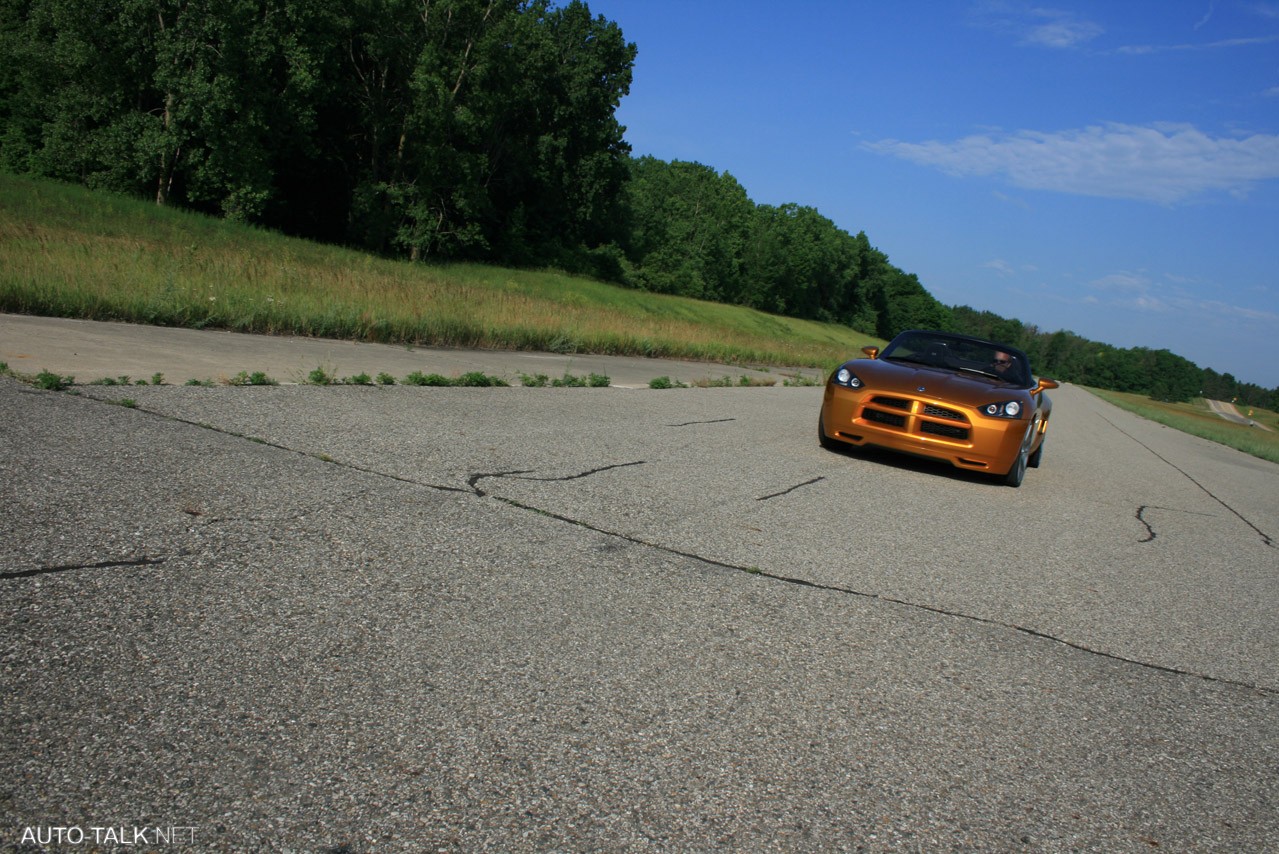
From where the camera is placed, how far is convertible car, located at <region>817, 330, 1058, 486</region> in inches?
362

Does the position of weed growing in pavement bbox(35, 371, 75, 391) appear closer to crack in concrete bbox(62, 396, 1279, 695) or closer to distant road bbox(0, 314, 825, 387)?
distant road bbox(0, 314, 825, 387)

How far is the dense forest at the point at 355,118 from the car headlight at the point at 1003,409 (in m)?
41.8

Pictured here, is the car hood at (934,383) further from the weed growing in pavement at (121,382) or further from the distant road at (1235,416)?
the distant road at (1235,416)

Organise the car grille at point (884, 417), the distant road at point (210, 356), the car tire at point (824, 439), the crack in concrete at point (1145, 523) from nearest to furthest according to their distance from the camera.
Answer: the crack in concrete at point (1145, 523) < the distant road at point (210, 356) < the car grille at point (884, 417) < the car tire at point (824, 439)

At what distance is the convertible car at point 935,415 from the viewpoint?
30.1ft

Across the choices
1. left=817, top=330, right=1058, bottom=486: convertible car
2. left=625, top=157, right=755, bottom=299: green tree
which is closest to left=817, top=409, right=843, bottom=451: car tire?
left=817, top=330, right=1058, bottom=486: convertible car

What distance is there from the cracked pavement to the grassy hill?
7.07 meters

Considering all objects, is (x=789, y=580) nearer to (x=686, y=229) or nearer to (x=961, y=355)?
(x=961, y=355)

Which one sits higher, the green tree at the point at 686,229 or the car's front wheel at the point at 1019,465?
the green tree at the point at 686,229

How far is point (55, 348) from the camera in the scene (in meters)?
9.53

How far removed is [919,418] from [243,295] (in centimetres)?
1133

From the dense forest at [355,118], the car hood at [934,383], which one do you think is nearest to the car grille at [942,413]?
the car hood at [934,383]

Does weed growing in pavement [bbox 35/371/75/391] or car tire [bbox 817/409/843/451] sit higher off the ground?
car tire [bbox 817/409/843/451]

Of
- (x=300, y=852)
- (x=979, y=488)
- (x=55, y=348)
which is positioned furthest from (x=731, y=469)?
(x=55, y=348)
